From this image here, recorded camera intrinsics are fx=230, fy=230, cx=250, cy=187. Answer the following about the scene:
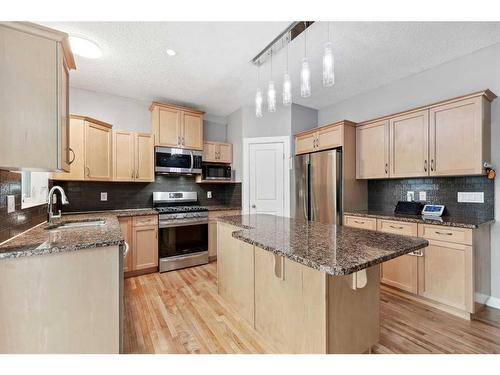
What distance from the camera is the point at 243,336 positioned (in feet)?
6.06

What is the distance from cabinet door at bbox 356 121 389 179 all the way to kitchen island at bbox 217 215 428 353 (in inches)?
65.0

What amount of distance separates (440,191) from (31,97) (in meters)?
3.76

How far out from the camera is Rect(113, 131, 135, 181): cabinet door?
3256mm

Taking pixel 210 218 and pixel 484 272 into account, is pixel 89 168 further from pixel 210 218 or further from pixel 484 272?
pixel 484 272

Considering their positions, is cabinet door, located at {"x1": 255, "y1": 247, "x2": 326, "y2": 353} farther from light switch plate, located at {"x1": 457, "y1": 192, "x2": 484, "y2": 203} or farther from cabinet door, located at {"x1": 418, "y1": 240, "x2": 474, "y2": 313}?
light switch plate, located at {"x1": 457, "y1": 192, "x2": 484, "y2": 203}

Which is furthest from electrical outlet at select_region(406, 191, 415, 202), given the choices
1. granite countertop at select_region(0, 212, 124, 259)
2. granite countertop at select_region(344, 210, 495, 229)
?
granite countertop at select_region(0, 212, 124, 259)

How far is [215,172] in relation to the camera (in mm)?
3953

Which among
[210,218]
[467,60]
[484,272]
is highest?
[467,60]

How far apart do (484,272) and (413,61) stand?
7.56ft

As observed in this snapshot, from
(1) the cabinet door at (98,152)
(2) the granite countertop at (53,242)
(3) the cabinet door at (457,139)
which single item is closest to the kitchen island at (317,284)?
(2) the granite countertop at (53,242)

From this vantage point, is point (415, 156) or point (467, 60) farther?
point (415, 156)

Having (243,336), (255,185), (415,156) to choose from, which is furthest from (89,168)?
(415,156)

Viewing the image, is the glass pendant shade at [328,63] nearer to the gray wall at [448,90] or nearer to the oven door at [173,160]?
the gray wall at [448,90]
